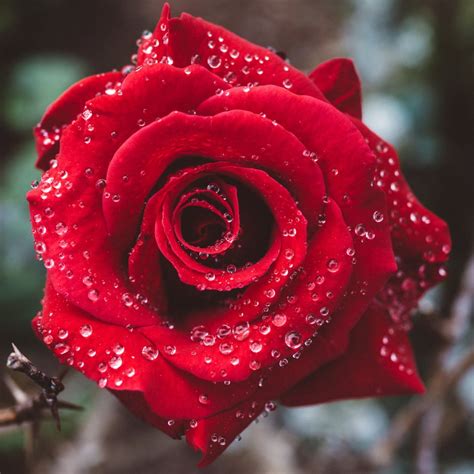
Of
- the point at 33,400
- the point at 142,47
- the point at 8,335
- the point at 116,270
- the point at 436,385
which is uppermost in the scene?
the point at 142,47

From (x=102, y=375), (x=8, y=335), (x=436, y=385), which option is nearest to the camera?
(x=102, y=375)

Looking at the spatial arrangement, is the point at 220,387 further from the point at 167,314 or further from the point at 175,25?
the point at 175,25

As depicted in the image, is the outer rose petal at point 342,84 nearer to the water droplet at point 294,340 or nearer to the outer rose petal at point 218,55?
the outer rose petal at point 218,55

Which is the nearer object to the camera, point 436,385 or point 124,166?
point 124,166

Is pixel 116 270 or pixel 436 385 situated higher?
pixel 116 270

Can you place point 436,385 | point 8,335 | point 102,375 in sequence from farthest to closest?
point 8,335, point 436,385, point 102,375

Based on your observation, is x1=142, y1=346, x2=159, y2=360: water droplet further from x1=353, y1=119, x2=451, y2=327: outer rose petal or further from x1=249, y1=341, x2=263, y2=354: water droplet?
x1=353, y1=119, x2=451, y2=327: outer rose petal

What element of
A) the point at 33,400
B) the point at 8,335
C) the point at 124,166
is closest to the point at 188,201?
the point at 124,166

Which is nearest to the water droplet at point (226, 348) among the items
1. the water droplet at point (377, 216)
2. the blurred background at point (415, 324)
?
the water droplet at point (377, 216)

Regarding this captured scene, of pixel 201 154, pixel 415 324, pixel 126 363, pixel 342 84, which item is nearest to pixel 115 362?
pixel 126 363
